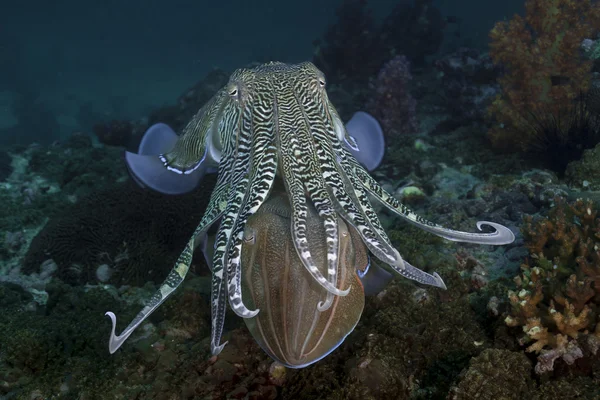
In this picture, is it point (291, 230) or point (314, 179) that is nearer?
point (291, 230)

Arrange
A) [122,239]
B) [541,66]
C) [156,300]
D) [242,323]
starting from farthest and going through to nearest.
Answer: [541,66]
[122,239]
[242,323]
[156,300]

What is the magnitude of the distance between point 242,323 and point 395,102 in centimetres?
1041

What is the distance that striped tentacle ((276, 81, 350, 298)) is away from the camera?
2570 millimetres

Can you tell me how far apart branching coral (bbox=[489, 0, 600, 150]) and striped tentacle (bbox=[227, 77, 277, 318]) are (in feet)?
22.9

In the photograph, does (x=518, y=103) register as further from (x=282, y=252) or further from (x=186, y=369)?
(x=186, y=369)

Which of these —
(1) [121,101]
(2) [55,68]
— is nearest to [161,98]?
(1) [121,101]

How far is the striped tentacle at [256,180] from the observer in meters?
2.67

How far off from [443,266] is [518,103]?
6403mm

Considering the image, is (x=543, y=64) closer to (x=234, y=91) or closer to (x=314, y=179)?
(x=234, y=91)

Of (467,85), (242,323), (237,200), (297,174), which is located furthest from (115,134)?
(297,174)

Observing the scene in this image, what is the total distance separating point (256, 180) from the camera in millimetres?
3098

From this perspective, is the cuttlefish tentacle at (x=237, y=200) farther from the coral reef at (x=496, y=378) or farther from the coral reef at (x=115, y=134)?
the coral reef at (x=115, y=134)

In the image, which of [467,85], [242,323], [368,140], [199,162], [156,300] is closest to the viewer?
[156,300]

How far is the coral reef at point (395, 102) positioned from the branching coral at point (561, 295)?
825 centimetres
